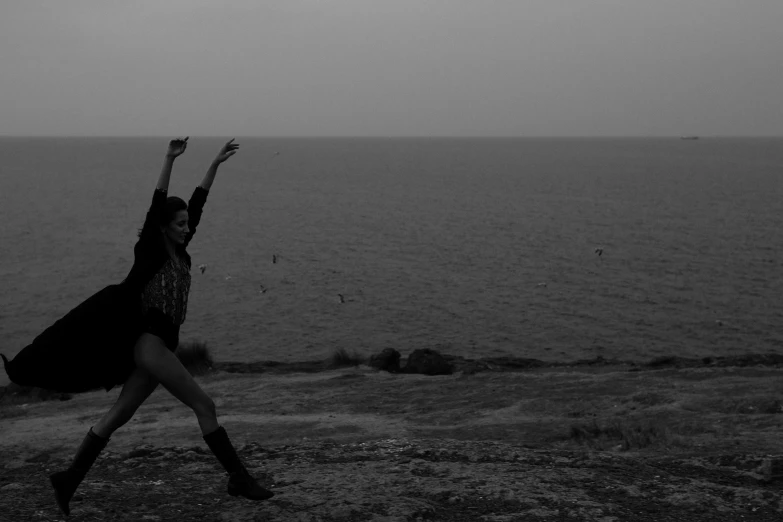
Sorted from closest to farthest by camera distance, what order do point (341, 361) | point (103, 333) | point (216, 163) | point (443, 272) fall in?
point (103, 333) < point (216, 163) < point (341, 361) < point (443, 272)

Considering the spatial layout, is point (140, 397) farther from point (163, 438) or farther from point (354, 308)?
point (354, 308)

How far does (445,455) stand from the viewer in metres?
6.92

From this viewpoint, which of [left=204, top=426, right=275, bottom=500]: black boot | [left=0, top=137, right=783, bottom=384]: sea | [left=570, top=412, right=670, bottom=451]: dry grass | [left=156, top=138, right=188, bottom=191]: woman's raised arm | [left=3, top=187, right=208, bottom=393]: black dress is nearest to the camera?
[left=3, top=187, right=208, bottom=393]: black dress

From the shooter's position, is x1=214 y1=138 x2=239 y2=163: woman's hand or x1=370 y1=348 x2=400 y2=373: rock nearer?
x1=214 y1=138 x2=239 y2=163: woman's hand

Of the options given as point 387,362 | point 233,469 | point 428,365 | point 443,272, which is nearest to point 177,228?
point 233,469

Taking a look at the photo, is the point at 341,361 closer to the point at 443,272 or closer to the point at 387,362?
the point at 387,362

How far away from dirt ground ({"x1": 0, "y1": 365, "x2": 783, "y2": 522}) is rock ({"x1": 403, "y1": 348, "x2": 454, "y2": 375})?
3259 mm

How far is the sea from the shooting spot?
27516 mm

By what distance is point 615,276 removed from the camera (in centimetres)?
3759

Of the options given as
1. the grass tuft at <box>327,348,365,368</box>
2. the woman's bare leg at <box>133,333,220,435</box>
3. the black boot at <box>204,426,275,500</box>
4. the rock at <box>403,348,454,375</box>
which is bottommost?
the grass tuft at <box>327,348,365,368</box>

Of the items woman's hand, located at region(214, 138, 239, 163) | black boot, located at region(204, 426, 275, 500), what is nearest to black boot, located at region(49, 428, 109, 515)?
black boot, located at region(204, 426, 275, 500)

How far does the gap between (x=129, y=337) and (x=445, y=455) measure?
9.47 ft

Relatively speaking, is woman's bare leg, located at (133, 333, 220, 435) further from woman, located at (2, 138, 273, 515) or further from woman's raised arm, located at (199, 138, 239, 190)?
woman's raised arm, located at (199, 138, 239, 190)

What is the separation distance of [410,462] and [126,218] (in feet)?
202
